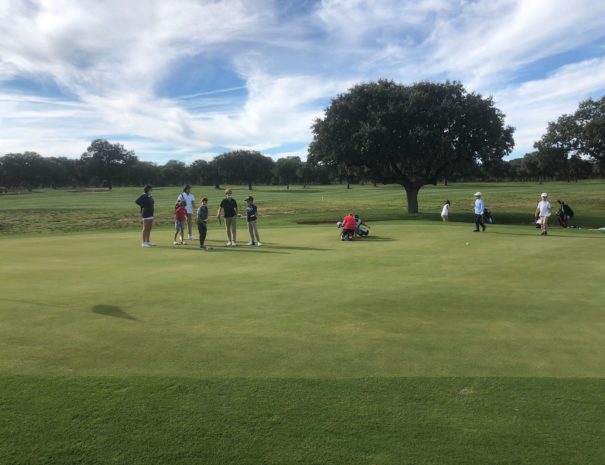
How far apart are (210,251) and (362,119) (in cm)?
2282

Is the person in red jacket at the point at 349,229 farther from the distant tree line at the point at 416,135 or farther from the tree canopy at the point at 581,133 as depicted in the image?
the tree canopy at the point at 581,133

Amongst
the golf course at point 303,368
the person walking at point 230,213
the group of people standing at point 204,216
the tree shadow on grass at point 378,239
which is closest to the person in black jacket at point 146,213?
the group of people standing at point 204,216

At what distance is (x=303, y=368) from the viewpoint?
549 centimetres

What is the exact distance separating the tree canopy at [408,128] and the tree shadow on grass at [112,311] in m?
28.0

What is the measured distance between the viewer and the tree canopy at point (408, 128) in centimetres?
3450

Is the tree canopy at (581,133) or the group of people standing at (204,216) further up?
the tree canopy at (581,133)

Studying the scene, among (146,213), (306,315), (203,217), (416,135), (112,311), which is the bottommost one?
(306,315)

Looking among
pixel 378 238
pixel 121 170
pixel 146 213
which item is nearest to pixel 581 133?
pixel 378 238

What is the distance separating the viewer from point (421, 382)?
511 centimetres

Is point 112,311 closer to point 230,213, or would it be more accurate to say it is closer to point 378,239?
point 230,213

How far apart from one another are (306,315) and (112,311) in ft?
10.5

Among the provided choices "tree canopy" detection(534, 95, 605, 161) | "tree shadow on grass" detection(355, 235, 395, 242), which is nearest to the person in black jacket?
"tree shadow on grass" detection(355, 235, 395, 242)

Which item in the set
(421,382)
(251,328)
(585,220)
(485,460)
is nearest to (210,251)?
(251,328)

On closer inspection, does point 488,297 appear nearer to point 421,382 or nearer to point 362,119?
point 421,382
